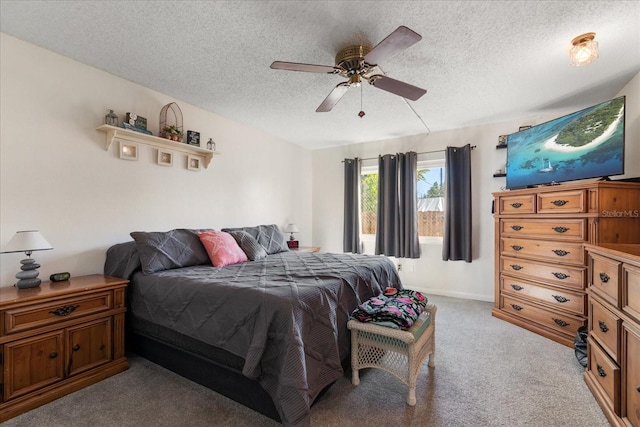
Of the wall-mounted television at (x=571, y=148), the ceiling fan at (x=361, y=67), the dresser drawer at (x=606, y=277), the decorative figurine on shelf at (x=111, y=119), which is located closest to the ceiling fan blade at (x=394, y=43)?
the ceiling fan at (x=361, y=67)

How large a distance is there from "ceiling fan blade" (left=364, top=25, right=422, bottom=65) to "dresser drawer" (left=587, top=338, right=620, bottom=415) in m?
2.07

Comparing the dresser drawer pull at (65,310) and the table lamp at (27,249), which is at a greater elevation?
the table lamp at (27,249)

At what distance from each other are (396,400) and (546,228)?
2.25 meters

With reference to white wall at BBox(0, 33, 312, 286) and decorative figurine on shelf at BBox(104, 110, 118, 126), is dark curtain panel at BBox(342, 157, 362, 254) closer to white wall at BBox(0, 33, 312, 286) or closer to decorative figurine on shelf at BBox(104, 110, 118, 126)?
white wall at BBox(0, 33, 312, 286)

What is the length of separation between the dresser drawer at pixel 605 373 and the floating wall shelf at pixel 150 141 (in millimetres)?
3700

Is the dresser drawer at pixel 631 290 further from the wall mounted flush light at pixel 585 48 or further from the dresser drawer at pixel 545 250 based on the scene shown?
the wall mounted flush light at pixel 585 48

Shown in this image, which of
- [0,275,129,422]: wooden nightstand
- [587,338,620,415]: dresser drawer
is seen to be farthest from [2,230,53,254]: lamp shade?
[587,338,620,415]: dresser drawer

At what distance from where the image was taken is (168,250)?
250 centimetres

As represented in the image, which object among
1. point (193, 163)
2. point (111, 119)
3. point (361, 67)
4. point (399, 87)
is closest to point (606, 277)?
point (399, 87)

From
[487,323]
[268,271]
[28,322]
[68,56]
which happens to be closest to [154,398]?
[28,322]

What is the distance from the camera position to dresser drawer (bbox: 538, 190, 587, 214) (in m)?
2.46

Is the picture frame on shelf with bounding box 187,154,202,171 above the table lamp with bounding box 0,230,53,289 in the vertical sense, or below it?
above

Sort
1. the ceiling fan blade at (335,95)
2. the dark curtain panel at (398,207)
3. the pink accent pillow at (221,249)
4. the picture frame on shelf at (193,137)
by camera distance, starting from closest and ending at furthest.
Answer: the ceiling fan blade at (335,95) < the pink accent pillow at (221,249) < the picture frame on shelf at (193,137) < the dark curtain panel at (398,207)

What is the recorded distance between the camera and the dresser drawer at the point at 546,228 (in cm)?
250
